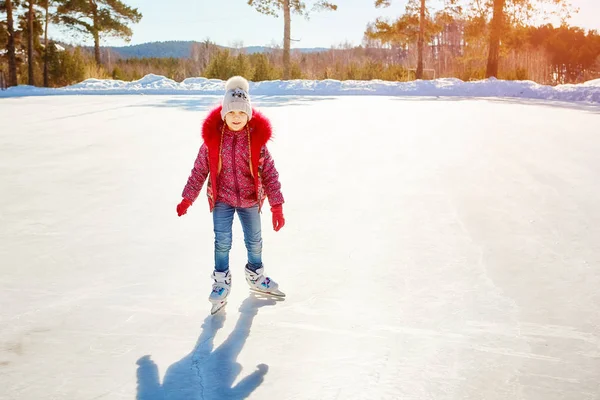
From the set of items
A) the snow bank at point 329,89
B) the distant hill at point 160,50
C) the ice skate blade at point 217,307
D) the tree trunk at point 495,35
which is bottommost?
the ice skate blade at point 217,307

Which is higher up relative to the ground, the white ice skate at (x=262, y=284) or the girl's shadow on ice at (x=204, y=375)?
the white ice skate at (x=262, y=284)

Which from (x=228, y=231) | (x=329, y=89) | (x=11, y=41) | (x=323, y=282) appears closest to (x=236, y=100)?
(x=228, y=231)

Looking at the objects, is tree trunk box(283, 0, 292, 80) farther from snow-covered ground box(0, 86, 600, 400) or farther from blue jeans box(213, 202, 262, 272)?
blue jeans box(213, 202, 262, 272)

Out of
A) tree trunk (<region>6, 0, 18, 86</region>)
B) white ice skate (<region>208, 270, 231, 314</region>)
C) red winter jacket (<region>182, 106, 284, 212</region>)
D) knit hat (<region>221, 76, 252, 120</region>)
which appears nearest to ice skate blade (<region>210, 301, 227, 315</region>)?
white ice skate (<region>208, 270, 231, 314</region>)

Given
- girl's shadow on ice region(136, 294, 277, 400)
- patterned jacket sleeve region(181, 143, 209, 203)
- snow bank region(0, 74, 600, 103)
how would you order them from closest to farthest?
1. girl's shadow on ice region(136, 294, 277, 400)
2. patterned jacket sleeve region(181, 143, 209, 203)
3. snow bank region(0, 74, 600, 103)

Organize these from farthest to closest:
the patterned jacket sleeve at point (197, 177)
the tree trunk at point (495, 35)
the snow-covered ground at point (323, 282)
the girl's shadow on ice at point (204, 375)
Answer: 1. the tree trunk at point (495, 35)
2. the patterned jacket sleeve at point (197, 177)
3. the snow-covered ground at point (323, 282)
4. the girl's shadow on ice at point (204, 375)

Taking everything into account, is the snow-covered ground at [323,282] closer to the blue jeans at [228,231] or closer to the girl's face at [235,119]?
the blue jeans at [228,231]

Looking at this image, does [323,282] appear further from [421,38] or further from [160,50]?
[160,50]

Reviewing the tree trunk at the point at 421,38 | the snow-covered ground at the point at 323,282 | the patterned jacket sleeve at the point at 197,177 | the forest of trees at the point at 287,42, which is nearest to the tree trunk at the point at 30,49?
the forest of trees at the point at 287,42

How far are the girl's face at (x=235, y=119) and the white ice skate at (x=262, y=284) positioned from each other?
0.70 metres

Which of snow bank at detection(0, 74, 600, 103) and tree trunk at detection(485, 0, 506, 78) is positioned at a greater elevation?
tree trunk at detection(485, 0, 506, 78)

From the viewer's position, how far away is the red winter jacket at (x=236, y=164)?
107 inches

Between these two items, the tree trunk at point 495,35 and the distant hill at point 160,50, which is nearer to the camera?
the tree trunk at point 495,35

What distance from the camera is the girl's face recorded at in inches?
→ 105
